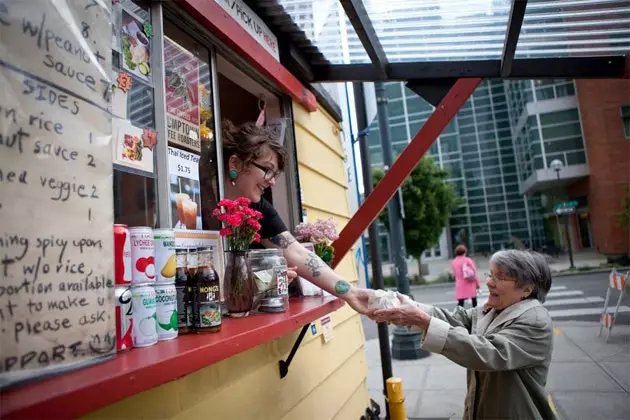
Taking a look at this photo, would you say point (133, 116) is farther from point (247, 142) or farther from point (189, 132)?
point (247, 142)

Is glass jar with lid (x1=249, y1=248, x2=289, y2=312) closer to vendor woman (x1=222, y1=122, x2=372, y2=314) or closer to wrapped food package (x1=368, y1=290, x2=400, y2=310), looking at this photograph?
vendor woman (x1=222, y1=122, x2=372, y2=314)

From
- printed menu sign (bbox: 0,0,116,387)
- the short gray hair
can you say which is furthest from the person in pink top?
printed menu sign (bbox: 0,0,116,387)

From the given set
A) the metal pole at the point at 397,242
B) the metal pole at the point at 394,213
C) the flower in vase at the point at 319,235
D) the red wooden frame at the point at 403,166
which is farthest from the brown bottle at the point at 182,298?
the metal pole at the point at 394,213

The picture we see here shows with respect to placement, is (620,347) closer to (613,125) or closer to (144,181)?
(144,181)

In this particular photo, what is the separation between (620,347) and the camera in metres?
6.62

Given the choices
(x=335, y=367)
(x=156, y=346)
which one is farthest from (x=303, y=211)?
(x=156, y=346)

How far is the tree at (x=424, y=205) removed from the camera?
19.0 m

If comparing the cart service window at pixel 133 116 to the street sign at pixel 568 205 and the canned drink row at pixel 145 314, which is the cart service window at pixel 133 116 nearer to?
the canned drink row at pixel 145 314

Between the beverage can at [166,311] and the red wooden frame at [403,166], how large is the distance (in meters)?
1.58

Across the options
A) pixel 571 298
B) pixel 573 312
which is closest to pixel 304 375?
pixel 573 312

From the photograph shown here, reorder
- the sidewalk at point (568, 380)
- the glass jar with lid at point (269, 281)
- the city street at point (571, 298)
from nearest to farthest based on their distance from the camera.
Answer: the glass jar with lid at point (269, 281) → the sidewalk at point (568, 380) → the city street at point (571, 298)

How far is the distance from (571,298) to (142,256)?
1274 cm

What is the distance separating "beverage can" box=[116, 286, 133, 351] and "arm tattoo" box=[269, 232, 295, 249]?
1042mm

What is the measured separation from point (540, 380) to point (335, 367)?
152 centimetres
